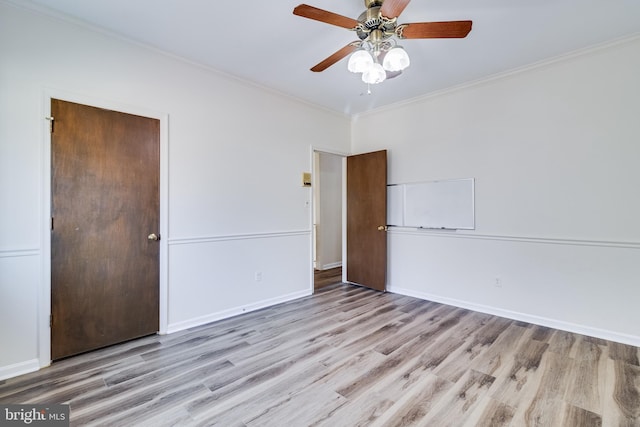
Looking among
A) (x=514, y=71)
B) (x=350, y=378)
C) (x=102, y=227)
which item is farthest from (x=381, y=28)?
(x=102, y=227)

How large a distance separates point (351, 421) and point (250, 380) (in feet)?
2.63

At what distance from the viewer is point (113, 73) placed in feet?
8.15

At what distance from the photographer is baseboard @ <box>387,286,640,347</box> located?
261cm

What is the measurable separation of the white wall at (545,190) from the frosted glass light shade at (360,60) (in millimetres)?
2065

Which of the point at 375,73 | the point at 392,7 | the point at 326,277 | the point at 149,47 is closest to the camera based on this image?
the point at 392,7

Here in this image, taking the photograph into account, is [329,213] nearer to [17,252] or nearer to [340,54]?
[340,54]

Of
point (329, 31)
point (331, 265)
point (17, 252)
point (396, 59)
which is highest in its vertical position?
point (329, 31)

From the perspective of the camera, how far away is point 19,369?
2094 millimetres

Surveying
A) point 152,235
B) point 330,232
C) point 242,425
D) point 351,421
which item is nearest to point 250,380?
point 242,425

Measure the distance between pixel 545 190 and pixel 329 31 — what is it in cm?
268

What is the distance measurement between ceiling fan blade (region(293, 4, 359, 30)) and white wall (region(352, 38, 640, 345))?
227 centimetres

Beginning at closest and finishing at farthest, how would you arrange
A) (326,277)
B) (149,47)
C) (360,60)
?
(360,60), (149,47), (326,277)

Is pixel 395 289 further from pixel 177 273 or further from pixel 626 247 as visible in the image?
pixel 177 273

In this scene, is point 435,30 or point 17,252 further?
point 17,252
